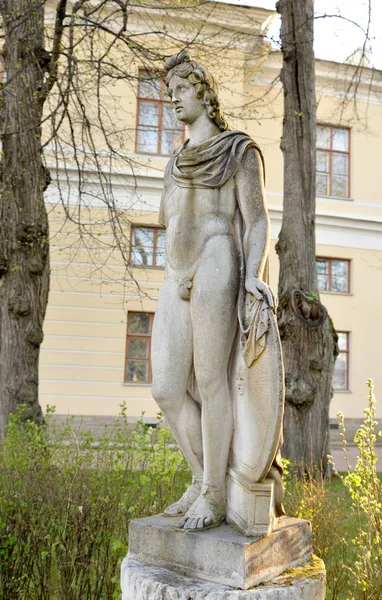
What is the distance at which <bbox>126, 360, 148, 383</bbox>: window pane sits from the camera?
16.6 m

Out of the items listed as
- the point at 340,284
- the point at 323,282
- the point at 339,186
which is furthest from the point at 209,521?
the point at 339,186

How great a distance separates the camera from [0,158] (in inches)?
319

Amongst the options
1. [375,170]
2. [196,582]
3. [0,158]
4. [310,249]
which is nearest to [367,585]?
[196,582]

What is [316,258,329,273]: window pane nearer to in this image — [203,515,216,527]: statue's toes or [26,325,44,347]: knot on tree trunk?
[26,325,44,347]: knot on tree trunk

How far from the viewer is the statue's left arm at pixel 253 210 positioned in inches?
114

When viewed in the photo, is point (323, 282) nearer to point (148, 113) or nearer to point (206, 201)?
point (148, 113)

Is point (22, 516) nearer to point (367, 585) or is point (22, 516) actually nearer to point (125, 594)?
point (125, 594)

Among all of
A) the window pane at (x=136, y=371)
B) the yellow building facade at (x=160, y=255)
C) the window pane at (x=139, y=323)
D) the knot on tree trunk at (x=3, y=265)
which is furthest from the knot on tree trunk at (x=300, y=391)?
the window pane at (x=139, y=323)

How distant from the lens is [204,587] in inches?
100.0

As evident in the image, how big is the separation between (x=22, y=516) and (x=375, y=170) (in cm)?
1805

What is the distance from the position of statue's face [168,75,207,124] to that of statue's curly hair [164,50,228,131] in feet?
0.06

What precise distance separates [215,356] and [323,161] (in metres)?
17.9

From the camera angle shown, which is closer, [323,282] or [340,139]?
[323,282]

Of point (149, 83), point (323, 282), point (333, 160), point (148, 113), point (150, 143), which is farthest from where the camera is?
point (333, 160)
